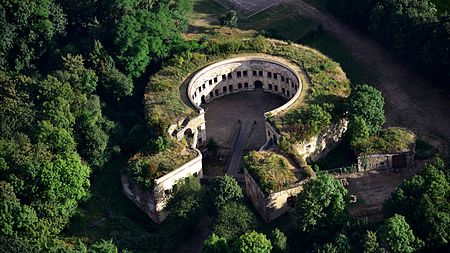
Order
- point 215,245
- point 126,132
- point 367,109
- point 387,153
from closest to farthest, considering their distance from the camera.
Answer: point 215,245
point 387,153
point 367,109
point 126,132

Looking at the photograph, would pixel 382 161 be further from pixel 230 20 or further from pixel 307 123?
pixel 230 20

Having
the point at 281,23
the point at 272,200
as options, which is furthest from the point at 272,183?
the point at 281,23

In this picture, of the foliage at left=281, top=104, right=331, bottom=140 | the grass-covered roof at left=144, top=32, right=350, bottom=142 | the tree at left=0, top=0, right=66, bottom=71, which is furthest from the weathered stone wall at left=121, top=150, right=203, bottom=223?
the tree at left=0, top=0, right=66, bottom=71

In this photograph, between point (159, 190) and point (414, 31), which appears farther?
point (414, 31)

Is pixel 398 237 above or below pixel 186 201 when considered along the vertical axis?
above

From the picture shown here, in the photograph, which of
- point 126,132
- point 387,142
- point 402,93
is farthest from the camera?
point 402,93

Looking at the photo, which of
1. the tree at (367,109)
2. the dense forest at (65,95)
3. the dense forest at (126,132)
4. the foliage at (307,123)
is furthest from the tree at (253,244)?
the tree at (367,109)
